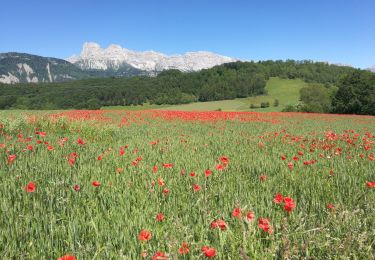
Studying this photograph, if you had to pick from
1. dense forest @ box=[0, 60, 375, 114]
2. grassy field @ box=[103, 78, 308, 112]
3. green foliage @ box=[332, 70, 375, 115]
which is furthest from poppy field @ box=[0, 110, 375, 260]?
grassy field @ box=[103, 78, 308, 112]

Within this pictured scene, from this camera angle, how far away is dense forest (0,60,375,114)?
5503 centimetres

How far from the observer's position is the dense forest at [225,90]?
55031mm

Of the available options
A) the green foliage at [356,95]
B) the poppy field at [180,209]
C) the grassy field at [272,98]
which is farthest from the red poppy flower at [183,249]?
the grassy field at [272,98]

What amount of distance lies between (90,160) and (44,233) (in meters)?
2.94

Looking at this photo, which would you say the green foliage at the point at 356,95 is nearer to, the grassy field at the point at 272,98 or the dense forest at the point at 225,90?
the dense forest at the point at 225,90

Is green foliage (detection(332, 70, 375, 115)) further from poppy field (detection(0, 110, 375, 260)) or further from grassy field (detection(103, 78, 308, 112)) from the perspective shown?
poppy field (detection(0, 110, 375, 260))

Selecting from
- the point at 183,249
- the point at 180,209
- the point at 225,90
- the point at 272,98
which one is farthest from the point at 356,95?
the point at 183,249

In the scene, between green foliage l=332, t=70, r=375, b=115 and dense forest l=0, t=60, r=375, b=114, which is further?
dense forest l=0, t=60, r=375, b=114

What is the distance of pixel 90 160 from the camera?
17.5 ft

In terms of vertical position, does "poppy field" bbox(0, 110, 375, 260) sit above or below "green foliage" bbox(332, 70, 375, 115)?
below

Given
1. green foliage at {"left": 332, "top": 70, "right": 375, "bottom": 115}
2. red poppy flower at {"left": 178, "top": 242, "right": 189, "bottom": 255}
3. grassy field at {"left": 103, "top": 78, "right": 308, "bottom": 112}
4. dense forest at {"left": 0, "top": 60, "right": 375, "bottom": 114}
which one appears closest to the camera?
red poppy flower at {"left": 178, "top": 242, "right": 189, "bottom": 255}

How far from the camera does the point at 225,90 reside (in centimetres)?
10375

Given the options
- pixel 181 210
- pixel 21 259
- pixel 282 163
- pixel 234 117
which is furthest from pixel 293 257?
pixel 234 117

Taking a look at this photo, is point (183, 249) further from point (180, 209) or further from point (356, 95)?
point (356, 95)
